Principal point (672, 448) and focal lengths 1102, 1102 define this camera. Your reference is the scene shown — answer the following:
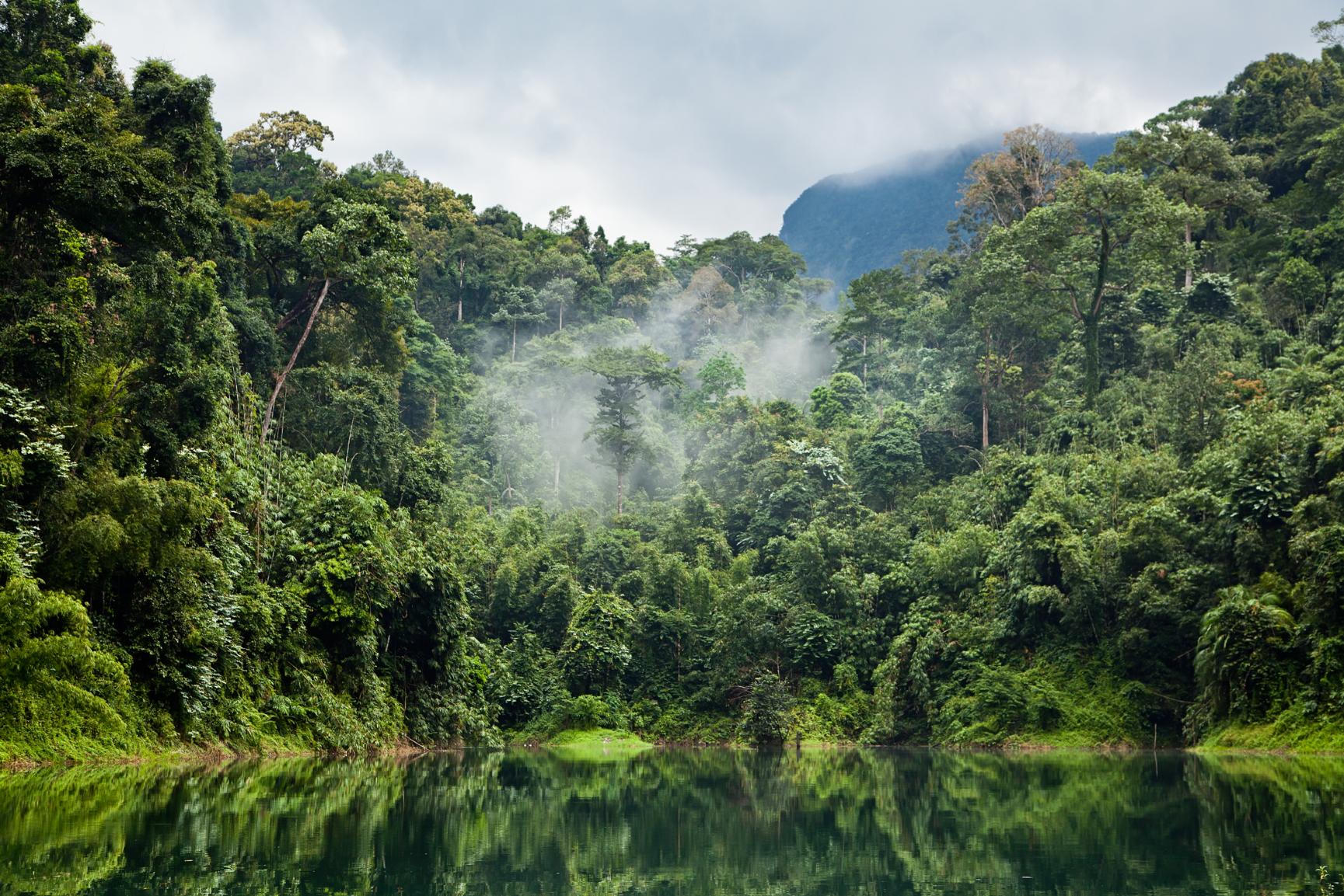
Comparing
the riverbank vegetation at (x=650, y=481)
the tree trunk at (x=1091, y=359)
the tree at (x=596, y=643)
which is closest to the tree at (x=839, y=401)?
the riverbank vegetation at (x=650, y=481)

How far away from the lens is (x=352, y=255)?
28500 mm

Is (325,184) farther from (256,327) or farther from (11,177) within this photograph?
(11,177)

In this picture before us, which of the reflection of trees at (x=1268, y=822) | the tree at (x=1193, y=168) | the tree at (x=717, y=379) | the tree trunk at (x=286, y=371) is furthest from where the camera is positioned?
the tree at (x=717, y=379)

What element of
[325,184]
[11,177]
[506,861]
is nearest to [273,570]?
[11,177]

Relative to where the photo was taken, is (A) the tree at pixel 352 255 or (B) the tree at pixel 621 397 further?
(B) the tree at pixel 621 397

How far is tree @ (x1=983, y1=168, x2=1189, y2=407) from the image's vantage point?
A: 35.3m

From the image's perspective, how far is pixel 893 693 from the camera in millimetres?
32438

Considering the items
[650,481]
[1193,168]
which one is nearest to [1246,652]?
[1193,168]

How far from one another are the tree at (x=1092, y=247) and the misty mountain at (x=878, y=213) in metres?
73.3

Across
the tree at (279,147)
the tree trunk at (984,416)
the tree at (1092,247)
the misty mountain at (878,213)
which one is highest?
the misty mountain at (878,213)

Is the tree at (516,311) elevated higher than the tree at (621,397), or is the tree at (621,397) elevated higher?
the tree at (516,311)

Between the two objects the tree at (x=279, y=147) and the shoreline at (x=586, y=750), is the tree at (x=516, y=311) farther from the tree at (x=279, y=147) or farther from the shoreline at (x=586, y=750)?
the shoreline at (x=586, y=750)

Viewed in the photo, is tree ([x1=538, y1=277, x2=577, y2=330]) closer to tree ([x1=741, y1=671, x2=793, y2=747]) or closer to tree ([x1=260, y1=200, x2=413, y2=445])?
tree ([x1=741, y1=671, x2=793, y2=747])

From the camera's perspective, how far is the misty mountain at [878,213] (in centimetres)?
11650
